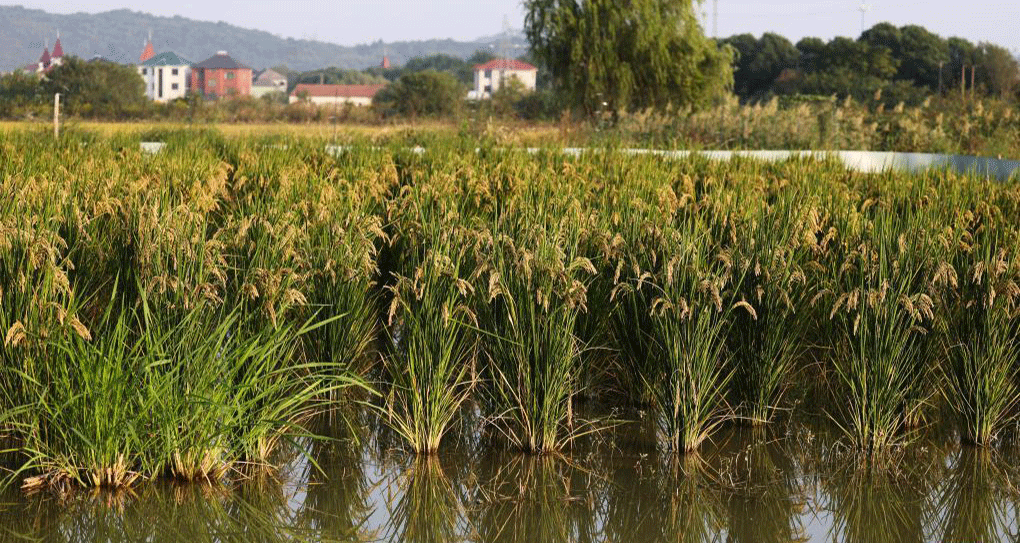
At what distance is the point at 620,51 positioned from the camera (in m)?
33.8

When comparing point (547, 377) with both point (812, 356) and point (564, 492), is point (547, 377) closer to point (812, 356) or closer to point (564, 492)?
point (564, 492)

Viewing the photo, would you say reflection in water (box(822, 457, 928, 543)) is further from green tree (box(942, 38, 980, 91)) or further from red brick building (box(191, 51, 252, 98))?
red brick building (box(191, 51, 252, 98))

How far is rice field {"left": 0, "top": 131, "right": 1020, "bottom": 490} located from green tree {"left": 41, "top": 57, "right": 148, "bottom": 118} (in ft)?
152

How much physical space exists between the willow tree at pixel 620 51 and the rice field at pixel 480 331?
27.0m

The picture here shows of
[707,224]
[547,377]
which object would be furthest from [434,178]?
[547,377]

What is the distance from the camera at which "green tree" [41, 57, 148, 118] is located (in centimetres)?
5129

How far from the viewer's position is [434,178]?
342 inches

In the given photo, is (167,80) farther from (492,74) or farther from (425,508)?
(425,508)

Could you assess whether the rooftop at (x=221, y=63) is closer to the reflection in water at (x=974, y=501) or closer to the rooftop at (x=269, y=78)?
the rooftop at (x=269, y=78)

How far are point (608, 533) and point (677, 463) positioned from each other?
82 centimetres

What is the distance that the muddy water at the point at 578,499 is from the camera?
14.4ft

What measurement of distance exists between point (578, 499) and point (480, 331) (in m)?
0.90

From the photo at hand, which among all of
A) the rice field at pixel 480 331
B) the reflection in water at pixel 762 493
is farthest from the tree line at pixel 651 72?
the reflection in water at pixel 762 493

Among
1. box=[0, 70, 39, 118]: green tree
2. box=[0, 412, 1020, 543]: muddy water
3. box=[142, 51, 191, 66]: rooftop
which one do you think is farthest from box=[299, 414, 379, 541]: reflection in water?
box=[142, 51, 191, 66]: rooftop
